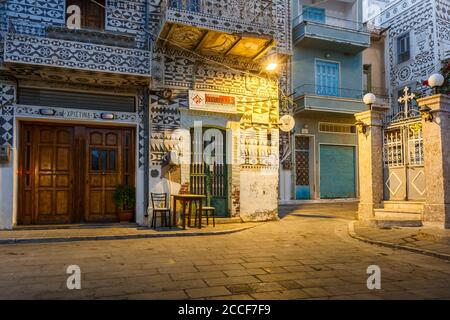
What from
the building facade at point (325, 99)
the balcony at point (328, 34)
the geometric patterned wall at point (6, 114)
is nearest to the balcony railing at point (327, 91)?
the building facade at point (325, 99)

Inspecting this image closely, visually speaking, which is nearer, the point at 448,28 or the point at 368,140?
the point at 368,140

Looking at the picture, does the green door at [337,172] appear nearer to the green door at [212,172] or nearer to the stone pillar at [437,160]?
the green door at [212,172]

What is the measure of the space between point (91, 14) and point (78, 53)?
1.80 metres

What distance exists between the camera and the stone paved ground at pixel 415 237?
24.7 ft

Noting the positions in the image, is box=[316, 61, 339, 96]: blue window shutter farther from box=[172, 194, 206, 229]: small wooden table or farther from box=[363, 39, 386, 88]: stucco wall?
box=[172, 194, 206, 229]: small wooden table

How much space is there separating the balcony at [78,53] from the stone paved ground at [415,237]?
23.1 feet

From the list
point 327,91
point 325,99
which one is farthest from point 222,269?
point 327,91

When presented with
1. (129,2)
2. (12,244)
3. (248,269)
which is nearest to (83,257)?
(12,244)

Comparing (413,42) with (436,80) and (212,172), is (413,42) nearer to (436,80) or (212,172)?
(436,80)

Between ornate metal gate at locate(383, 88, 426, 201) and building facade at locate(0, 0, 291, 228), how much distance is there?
3540 millimetres

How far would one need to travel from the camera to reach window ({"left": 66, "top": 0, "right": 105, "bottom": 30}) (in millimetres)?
10359
